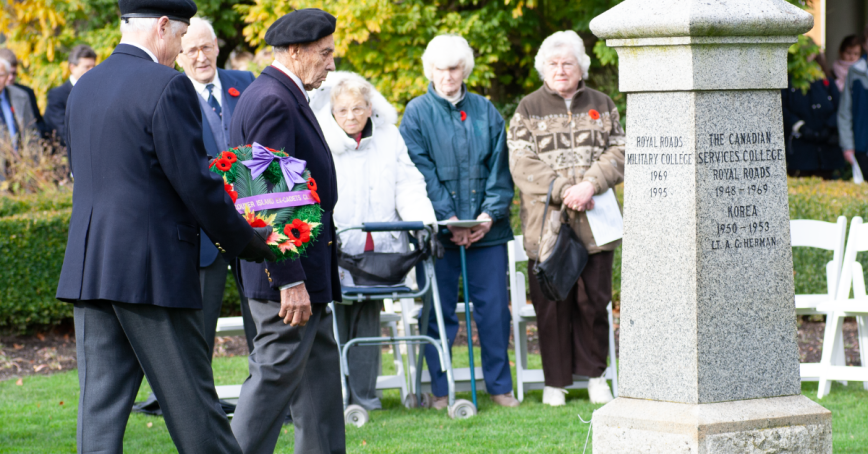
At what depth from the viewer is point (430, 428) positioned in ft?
19.9

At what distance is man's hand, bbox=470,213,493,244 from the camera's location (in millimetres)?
6539

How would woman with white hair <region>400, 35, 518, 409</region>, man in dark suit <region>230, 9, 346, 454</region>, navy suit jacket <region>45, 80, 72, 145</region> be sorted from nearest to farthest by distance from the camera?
1. man in dark suit <region>230, 9, 346, 454</region>
2. woman with white hair <region>400, 35, 518, 409</region>
3. navy suit jacket <region>45, 80, 72, 145</region>

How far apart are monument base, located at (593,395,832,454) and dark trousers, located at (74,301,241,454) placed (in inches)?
64.5

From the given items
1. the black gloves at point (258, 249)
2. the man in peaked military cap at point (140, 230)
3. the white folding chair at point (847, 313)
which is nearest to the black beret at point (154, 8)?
the man in peaked military cap at point (140, 230)

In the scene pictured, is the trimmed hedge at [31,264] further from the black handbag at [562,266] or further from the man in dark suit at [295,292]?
the man in dark suit at [295,292]

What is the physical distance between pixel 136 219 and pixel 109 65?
0.56 metres

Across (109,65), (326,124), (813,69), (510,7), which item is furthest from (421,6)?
(109,65)

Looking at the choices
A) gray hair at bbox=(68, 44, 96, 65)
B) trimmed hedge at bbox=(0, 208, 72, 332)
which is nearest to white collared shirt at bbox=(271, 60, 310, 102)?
gray hair at bbox=(68, 44, 96, 65)

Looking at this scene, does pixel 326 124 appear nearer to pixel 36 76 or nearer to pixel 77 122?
pixel 77 122

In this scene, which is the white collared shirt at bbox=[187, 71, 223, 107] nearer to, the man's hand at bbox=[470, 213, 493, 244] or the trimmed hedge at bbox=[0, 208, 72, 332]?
the man's hand at bbox=[470, 213, 493, 244]

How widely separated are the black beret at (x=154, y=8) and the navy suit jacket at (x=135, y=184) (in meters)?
0.13

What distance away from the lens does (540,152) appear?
6.60 meters

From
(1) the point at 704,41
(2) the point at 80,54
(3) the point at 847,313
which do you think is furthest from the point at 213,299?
(3) the point at 847,313

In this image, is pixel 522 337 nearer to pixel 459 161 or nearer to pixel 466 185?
pixel 466 185
